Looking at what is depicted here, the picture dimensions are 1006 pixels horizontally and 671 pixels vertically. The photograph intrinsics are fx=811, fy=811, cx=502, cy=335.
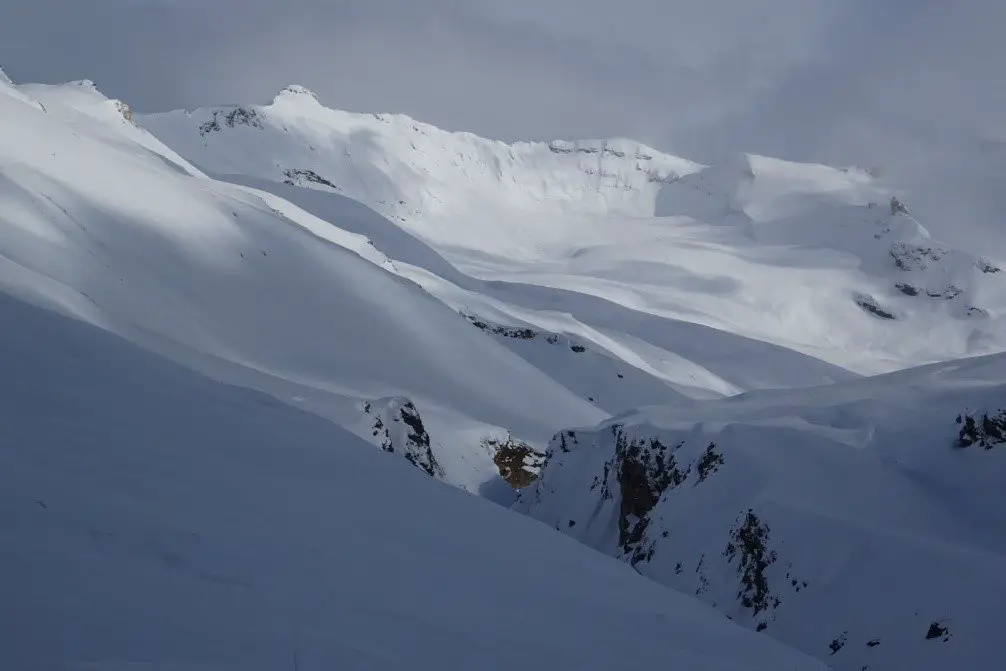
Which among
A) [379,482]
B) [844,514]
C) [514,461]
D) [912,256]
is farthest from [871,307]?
[379,482]

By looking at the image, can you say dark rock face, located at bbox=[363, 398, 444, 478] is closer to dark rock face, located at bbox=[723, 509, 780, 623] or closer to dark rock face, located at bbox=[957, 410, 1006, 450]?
dark rock face, located at bbox=[723, 509, 780, 623]

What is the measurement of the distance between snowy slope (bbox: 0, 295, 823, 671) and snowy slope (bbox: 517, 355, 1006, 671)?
15.4ft

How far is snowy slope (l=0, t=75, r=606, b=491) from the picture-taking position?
74.2ft

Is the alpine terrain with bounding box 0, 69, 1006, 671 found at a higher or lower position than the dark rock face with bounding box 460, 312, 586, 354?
lower

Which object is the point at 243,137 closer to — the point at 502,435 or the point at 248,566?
the point at 502,435

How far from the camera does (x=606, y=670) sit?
17.0 ft

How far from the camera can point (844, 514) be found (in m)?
13.1

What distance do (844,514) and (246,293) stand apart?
2335 centimetres

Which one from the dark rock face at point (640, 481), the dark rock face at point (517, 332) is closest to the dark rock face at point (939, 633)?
the dark rock face at point (640, 481)

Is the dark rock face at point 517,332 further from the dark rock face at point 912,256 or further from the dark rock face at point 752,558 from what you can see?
the dark rock face at point 912,256

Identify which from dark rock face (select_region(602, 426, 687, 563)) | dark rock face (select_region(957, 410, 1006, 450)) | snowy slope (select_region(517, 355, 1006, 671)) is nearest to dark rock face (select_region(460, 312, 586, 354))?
dark rock face (select_region(602, 426, 687, 563))

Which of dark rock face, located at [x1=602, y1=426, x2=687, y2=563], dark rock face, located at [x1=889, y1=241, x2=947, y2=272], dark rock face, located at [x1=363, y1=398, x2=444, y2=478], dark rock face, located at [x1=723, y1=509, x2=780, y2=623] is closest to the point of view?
dark rock face, located at [x1=723, y1=509, x2=780, y2=623]

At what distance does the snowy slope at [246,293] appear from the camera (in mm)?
22625

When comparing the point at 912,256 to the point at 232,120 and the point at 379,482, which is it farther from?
the point at 379,482
